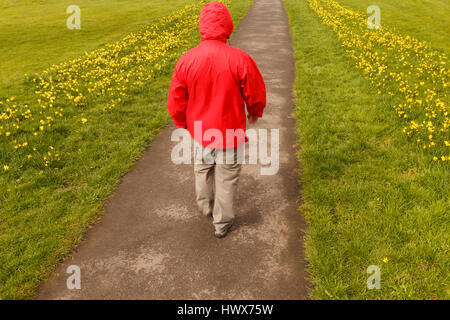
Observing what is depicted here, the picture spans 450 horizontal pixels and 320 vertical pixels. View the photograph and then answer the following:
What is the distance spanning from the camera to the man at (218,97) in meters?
2.93

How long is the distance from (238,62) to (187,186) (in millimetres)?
2304

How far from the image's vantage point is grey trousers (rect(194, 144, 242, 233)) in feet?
11.0

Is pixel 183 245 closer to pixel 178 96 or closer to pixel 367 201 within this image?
pixel 178 96

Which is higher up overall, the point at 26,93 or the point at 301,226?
the point at 26,93

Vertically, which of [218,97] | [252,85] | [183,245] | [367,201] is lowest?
[183,245]

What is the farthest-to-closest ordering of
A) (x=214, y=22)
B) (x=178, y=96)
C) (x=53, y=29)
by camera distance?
(x=53, y=29) → (x=178, y=96) → (x=214, y=22)

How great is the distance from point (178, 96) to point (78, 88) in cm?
622

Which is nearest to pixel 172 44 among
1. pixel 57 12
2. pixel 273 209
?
pixel 273 209

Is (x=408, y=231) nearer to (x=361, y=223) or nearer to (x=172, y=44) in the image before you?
(x=361, y=223)

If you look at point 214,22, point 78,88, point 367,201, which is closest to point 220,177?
point 214,22

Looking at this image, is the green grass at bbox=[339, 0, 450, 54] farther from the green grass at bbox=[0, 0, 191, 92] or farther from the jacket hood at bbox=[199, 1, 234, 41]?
Result: the green grass at bbox=[0, 0, 191, 92]

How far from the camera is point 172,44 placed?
11.7 metres

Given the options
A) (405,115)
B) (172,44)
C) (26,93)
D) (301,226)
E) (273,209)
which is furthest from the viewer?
(172,44)

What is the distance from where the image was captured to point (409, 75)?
8.27m
